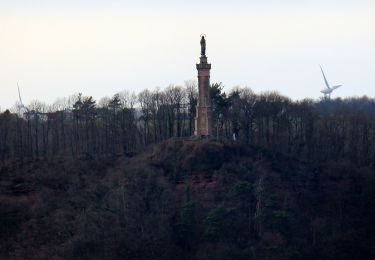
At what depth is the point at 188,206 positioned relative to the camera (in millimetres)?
45500

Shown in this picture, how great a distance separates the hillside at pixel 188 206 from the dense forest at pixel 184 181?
94 millimetres

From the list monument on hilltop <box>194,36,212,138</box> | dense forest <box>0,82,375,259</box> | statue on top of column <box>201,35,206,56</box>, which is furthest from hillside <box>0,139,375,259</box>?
statue on top of column <box>201,35,206,56</box>

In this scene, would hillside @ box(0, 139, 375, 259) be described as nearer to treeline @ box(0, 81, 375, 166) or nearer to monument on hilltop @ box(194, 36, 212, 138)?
monument on hilltop @ box(194, 36, 212, 138)

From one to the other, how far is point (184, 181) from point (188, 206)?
614cm

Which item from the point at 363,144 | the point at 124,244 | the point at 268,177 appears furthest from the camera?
the point at 363,144

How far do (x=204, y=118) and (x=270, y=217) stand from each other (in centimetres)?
1325

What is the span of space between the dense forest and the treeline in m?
0.14

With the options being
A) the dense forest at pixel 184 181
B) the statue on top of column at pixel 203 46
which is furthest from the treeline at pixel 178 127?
the statue on top of column at pixel 203 46

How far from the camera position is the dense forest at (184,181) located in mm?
43094

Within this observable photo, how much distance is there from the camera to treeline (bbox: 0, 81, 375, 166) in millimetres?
63906

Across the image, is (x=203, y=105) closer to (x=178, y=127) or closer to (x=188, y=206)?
(x=178, y=127)

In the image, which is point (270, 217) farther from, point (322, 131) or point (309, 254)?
point (322, 131)

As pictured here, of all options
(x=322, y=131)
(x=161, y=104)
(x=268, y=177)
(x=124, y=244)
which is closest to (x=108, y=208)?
(x=124, y=244)

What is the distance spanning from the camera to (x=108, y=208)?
46.1 metres
